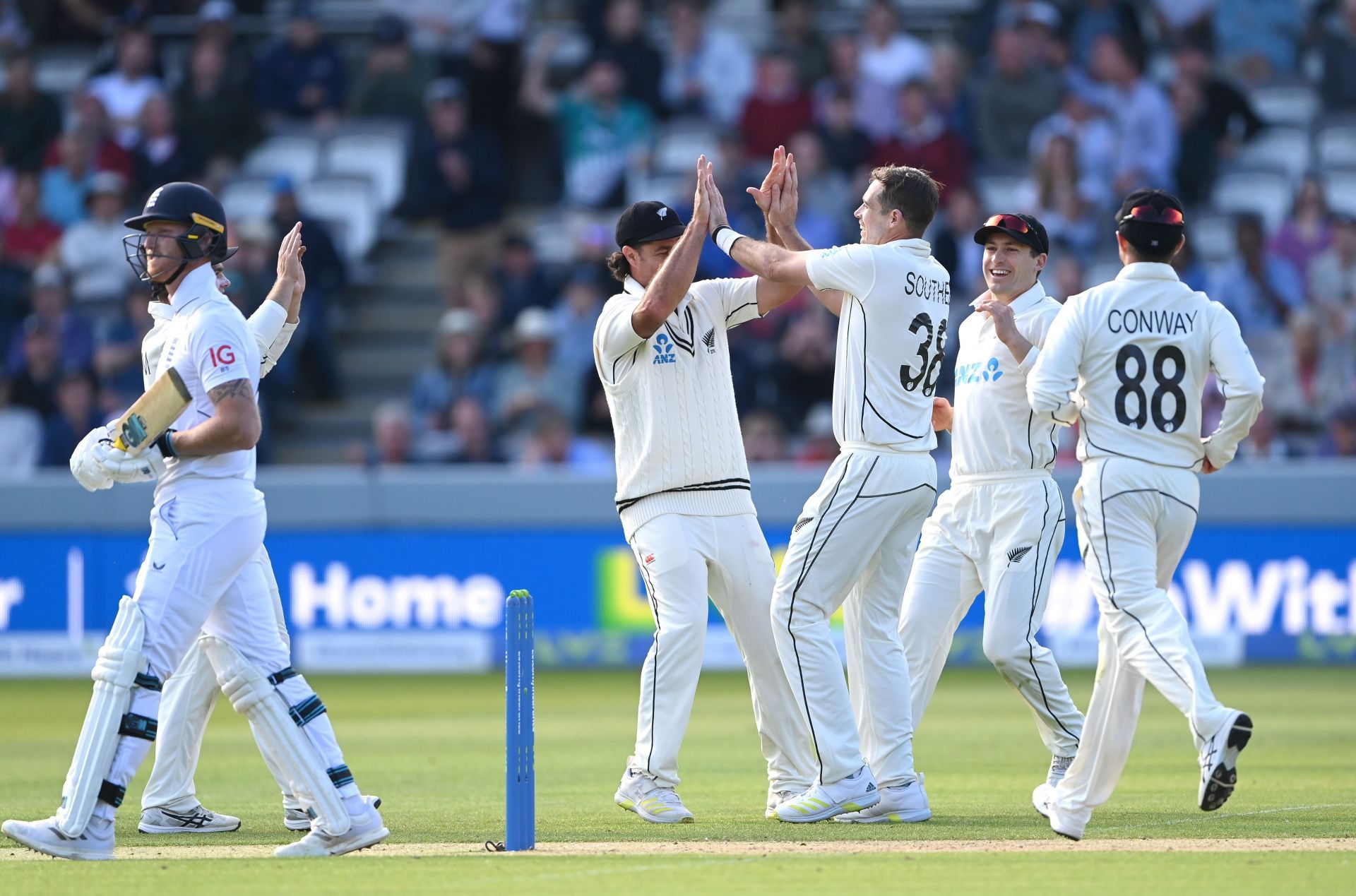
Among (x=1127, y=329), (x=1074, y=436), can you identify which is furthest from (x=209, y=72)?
(x=1127, y=329)

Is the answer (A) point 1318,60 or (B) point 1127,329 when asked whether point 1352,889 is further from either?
(A) point 1318,60

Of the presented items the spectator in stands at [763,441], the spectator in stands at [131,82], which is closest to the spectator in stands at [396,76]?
the spectator in stands at [131,82]

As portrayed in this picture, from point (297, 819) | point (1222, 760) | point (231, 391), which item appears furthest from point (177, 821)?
point (1222, 760)

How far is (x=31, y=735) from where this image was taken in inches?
464

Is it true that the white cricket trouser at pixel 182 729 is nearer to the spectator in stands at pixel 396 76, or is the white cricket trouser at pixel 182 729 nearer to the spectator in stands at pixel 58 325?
the spectator in stands at pixel 58 325

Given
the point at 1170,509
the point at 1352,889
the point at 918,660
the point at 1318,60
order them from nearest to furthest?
the point at 1352,889 < the point at 1170,509 < the point at 918,660 < the point at 1318,60

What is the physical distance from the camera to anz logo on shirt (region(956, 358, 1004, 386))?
8.03 metres

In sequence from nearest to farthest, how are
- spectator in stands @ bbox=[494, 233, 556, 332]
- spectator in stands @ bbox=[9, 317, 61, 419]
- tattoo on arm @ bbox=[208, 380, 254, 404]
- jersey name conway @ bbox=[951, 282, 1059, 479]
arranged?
1. tattoo on arm @ bbox=[208, 380, 254, 404]
2. jersey name conway @ bbox=[951, 282, 1059, 479]
3. spectator in stands @ bbox=[9, 317, 61, 419]
4. spectator in stands @ bbox=[494, 233, 556, 332]

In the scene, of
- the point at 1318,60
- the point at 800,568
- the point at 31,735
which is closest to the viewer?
the point at 800,568

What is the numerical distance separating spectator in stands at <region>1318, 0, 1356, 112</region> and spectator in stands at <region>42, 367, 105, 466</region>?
1324cm

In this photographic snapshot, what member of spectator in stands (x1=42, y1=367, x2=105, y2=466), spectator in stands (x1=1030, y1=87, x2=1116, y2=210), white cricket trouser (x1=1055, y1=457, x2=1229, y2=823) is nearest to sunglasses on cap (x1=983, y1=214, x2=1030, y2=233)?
white cricket trouser (x1=1055, y1=457, x2=1229, y2=823)

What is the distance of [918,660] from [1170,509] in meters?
1.49

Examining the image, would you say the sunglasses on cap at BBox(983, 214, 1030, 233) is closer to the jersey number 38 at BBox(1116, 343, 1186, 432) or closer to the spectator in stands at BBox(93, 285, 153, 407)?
the jersey number 38 at BBox(1116, 343, 1186, 432)

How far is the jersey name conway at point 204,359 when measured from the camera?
22.0 feet
